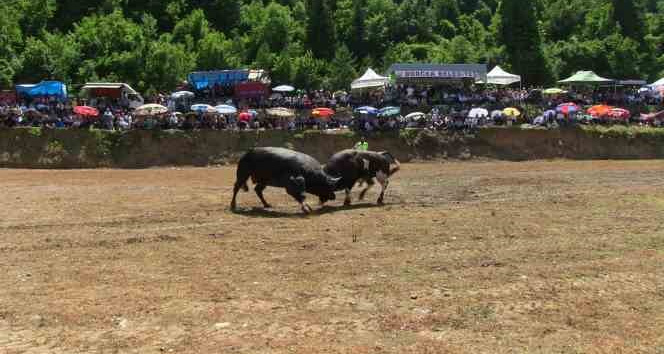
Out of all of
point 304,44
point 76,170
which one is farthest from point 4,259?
point 304,44

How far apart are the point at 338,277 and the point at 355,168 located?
9.38 meters

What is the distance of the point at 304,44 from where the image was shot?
91.6 metres

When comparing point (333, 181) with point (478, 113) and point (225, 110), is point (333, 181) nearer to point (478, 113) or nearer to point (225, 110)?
point (225, 110)

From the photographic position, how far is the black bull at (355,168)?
20.5 meters

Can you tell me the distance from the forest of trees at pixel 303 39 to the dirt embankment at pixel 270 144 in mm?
26683

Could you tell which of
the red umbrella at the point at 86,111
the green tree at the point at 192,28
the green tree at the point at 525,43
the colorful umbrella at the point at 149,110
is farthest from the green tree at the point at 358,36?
the red umbrella at the point at 86,111

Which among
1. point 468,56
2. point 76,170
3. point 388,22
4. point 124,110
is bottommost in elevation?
point 76,170

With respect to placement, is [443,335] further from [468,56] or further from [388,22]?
[388,22]

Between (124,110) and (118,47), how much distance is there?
29833 mm

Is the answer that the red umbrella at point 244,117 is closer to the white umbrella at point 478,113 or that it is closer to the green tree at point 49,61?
the white umbrella at point 478,113

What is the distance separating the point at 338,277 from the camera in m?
11.7

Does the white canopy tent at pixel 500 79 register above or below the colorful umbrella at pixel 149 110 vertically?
above

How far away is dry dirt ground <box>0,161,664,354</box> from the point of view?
8.81m

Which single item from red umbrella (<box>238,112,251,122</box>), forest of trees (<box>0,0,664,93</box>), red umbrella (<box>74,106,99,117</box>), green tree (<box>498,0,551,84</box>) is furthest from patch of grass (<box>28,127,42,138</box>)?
green tree (<box>498,0,551,84</box>)
